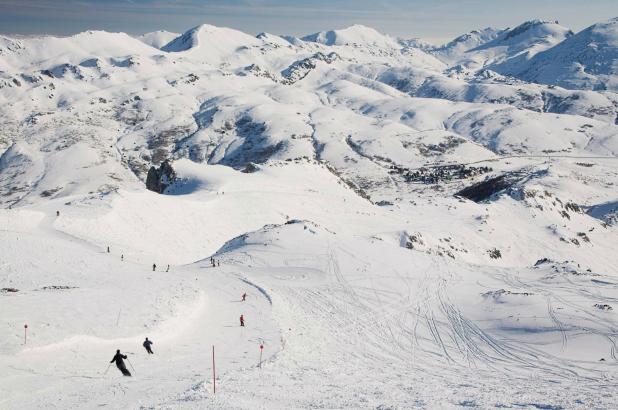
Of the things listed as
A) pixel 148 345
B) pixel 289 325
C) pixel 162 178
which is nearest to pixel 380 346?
pixel 289 325

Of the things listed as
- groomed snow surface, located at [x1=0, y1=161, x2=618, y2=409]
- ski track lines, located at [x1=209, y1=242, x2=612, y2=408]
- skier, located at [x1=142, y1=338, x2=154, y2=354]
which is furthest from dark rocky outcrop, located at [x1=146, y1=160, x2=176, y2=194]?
skier, located at [x1=142, y1=338, x2=154, y2=354]

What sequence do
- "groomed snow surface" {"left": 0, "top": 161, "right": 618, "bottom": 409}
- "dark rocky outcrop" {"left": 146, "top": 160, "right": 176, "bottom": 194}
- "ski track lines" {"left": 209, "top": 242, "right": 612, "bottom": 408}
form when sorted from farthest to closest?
"dark rocky outcrop" {"left": 146, "top": 160, "right": 176, "bottom": 194} → "ski track lines" {"left": 209, "top": 242, "right": 612, "bottom": 408} → "groomed snow surface" {"left": 0, "top": 161, "right": 618, "bottom": 409}

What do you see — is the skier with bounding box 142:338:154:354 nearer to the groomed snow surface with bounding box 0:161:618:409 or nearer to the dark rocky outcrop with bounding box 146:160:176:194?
the groomed snow surface with bounding box 0:161:618:409

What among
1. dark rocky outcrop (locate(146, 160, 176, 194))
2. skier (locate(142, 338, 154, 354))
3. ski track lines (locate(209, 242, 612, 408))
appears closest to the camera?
ski track lines (locate(209, 242, 612, 408))

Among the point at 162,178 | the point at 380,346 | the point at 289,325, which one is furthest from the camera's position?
the point at 162,178

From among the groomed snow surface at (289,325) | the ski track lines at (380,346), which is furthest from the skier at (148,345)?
the ski track lines at (380,346)

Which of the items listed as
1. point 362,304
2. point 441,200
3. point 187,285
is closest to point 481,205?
point 441,200

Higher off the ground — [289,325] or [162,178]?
[289,325]

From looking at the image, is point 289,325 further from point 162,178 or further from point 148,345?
point 162,178
